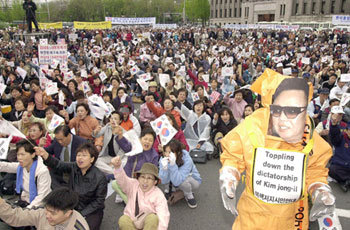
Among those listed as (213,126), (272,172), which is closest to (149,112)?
(213,126)

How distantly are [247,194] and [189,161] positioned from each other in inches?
70.9

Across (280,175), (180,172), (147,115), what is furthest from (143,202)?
(147,115)

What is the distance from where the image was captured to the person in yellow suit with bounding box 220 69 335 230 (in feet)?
7.72

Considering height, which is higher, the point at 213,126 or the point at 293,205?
the point at 293,205

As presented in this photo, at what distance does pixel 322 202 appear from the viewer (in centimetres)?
229

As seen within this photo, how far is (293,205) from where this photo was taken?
8.00ft

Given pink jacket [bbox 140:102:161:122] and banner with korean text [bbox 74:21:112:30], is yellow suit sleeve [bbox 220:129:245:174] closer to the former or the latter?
pink jacket [bbox 140:102:161:122]

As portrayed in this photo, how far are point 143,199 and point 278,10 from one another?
62.6 meters

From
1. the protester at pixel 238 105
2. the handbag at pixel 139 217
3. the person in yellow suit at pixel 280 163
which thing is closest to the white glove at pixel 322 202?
the person in yellow suit at pixel 280 163

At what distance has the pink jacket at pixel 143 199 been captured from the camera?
3.22m

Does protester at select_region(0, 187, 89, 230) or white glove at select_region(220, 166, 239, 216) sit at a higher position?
white glove at select_region(220, 166, 239, 216)

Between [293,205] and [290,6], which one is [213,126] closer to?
[293,205]

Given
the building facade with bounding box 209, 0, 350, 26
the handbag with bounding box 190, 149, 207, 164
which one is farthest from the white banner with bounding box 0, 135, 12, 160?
the building facade with bounding box 209, 0, 350, 26

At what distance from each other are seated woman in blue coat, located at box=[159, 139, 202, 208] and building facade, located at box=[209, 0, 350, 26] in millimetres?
52755
